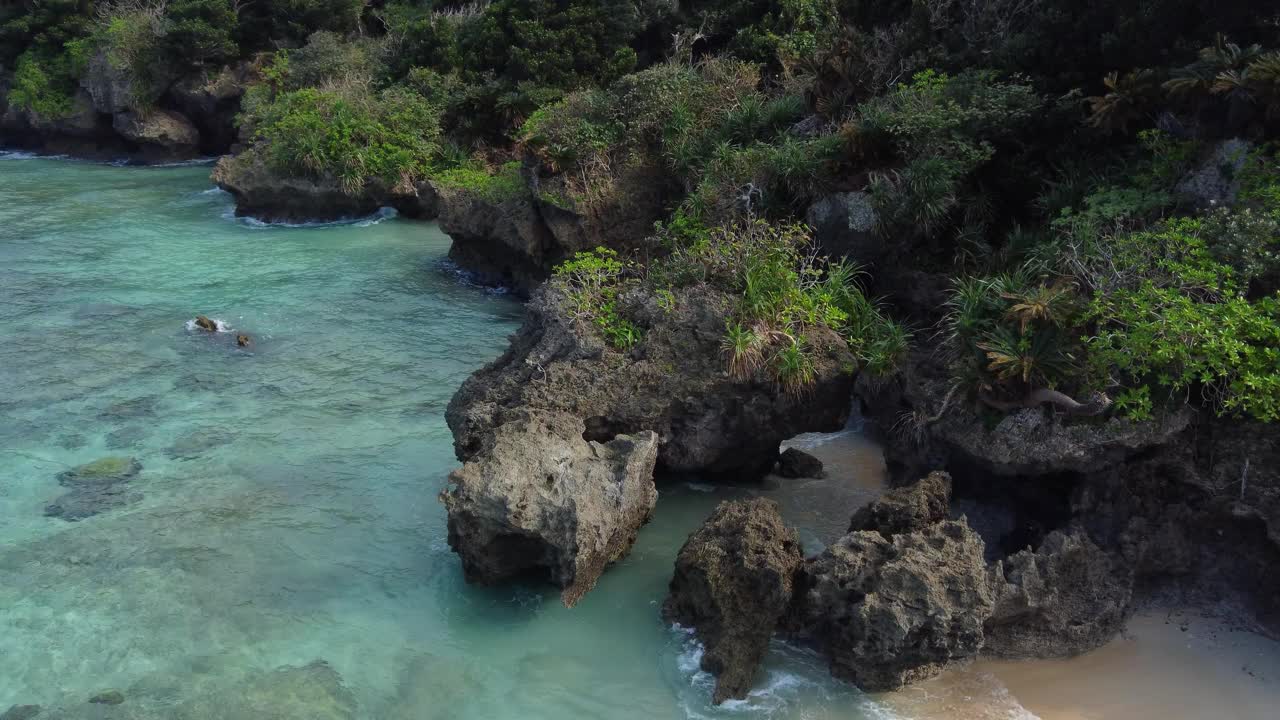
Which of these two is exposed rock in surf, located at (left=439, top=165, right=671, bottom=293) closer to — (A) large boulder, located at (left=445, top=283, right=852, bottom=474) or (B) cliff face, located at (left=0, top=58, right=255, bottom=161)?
(A) large boulder, located at (left=445, top=283, right=852, bottom=474)

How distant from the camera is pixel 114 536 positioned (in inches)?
412

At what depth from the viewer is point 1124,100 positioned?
11.1 meters

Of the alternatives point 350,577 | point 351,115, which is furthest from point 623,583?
point 351,115

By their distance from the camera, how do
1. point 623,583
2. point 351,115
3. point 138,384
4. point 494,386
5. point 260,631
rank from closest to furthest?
point 260,631 < point 623,583 < point 494,386 < point 138,384 < point 351,115

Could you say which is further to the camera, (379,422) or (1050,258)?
(379,422)

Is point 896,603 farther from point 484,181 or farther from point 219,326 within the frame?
point 484,181

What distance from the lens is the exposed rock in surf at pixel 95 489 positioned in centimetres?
1096

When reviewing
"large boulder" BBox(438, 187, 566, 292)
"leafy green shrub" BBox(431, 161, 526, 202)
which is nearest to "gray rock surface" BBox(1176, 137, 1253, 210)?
"large boulder" BBox(438, 187, 566, 292)

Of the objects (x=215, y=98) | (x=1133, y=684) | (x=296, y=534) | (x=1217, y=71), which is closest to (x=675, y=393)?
(x=296, y=534)

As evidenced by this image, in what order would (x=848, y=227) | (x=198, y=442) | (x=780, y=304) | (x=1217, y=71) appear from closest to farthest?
(x=1217, y=71) → (x=780, y=304) → (x=198, y=442) → (x=848, y=227)

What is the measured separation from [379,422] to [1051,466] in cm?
838

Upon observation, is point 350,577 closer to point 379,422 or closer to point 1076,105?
point 379,422

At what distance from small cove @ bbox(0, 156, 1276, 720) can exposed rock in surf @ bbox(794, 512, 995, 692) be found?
0.31 meters

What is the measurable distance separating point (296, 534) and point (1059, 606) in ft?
25.1
